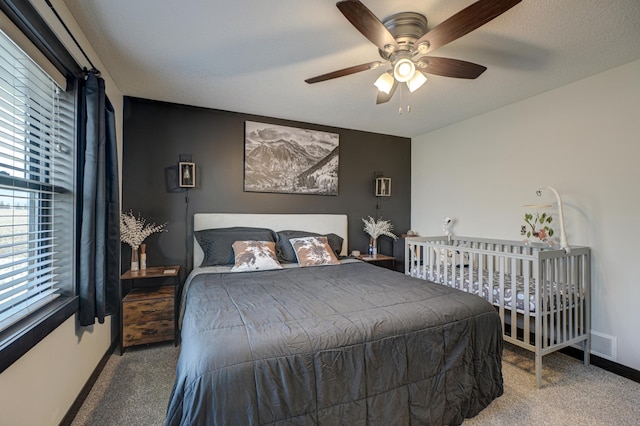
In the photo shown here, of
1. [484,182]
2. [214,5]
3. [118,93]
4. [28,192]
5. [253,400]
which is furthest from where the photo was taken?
[484,182]

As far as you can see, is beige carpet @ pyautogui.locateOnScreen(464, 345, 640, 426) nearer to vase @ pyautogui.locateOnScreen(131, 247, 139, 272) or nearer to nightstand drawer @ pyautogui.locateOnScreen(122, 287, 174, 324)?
nightstand drawer @ pyautogui.locateOnScreen(122, 287, 174, 324)

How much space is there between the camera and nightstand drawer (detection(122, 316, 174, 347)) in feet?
8.38

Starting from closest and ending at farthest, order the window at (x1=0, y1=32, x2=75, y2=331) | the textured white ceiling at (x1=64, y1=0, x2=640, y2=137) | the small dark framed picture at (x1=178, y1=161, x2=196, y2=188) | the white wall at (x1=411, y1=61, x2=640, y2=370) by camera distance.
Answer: the window at (x1=0, y1=32, x2=75, y2=331)
the textured white ceiling at (x1=64, y1=0, x2=640, y2=137)
the white wall at (x1=411, y1=61, x2=640, y2=370)
the small dark framed picture at (x1=178, y1=161, x2=196, y2=188)

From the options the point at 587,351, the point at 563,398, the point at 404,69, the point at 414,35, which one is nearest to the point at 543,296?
the point at 563,398

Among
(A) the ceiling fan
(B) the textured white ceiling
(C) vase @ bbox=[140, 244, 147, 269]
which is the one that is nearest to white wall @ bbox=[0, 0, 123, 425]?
(B) the textured white ceiling

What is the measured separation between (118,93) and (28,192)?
183 centimetres

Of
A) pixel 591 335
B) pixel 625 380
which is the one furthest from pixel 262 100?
pixel 625 380

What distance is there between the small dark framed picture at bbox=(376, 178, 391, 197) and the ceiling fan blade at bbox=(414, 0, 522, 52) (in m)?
2.61

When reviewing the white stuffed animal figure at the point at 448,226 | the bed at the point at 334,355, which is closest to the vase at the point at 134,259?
the bed at the point at 334,355

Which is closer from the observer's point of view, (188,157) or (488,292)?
(488,292)

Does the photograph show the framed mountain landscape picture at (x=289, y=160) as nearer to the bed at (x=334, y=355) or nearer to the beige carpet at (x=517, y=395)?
the bed at (x=334, y=355)

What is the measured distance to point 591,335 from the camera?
253 cm

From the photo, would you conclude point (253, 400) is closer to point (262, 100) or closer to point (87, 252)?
point (87, 252)

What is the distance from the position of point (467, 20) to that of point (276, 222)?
2770mm
